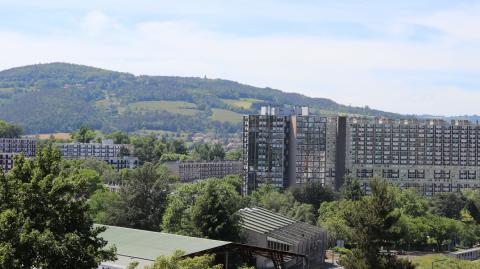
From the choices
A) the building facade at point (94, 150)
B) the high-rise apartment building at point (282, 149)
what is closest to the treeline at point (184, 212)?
the high-rise apartment building at point (282, 149)

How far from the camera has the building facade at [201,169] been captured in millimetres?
160250

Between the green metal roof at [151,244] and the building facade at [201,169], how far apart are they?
4164 inches

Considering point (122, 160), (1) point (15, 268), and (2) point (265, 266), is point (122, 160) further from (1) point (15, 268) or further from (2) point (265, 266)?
(1) point (15, 268)

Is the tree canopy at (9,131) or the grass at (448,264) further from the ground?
the tree canopy at (9,131)

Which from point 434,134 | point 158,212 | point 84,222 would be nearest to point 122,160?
point 434,134

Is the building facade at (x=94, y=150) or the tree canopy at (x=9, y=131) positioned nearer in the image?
the tree canopy at (x=9, y=131)

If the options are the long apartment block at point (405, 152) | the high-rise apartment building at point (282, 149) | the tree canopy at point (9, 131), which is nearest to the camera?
the high-rise apartment building at point (282, 149)

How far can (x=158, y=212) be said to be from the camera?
64.8 meters

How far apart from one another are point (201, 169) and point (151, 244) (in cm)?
12441

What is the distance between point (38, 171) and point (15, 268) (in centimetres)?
391

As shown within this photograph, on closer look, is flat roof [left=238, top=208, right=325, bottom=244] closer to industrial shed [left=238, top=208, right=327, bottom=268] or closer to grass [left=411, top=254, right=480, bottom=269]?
industrial shed [left=238, top=208, right=327, bottom=268]

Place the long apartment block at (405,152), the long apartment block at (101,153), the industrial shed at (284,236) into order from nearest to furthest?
1. the industrial shed at (284,236)
2. the long apartment block at (405,152)
3. the long apartment block at (101,153)

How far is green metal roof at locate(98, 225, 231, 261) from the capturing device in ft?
137

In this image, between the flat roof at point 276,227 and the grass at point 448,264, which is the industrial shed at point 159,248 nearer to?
the flat roof at point 276,227
